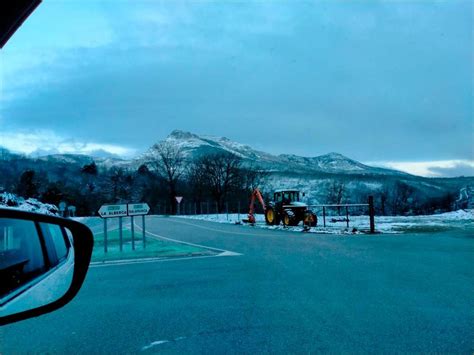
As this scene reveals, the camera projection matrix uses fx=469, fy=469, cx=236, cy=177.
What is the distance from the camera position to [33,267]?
2.71 m

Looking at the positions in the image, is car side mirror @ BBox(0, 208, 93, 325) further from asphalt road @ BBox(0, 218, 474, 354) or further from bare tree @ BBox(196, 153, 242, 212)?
bare tree @ BBox(196, 153, 242, 212)

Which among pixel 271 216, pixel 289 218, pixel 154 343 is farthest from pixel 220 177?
pixel 154 343

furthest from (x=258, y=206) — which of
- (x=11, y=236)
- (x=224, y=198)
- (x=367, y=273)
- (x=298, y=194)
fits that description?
(x=11, y=236)

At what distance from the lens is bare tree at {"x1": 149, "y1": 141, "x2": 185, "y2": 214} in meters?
80.8

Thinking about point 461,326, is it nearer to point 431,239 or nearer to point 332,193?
point 431,239

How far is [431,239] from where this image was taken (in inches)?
607

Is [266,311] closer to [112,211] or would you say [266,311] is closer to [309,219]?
[112,211]

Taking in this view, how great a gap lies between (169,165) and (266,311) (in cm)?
7639

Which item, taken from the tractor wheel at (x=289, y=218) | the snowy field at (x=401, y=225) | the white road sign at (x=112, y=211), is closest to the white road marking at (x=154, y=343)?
the white road sign at (x=112, y=211)

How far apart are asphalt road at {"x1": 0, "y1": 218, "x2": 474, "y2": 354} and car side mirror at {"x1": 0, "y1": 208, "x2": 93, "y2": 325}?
1.93 m

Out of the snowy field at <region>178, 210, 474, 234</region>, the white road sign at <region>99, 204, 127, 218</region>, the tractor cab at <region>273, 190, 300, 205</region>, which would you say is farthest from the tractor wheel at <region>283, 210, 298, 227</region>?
the white road sign at <region>99, 204, 127, 218</region>

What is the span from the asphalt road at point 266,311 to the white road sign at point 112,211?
2770 millimetres

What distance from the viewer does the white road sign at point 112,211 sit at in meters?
12.6

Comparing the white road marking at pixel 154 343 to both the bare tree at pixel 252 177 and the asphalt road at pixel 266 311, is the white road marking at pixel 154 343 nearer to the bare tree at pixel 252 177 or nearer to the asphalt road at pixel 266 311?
the asphalt road at pixel 266 311
